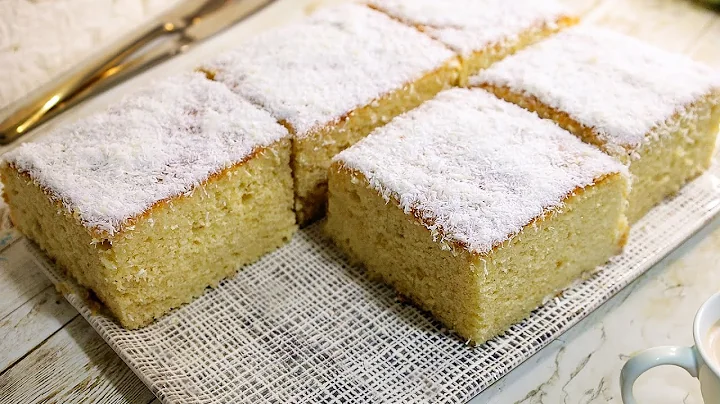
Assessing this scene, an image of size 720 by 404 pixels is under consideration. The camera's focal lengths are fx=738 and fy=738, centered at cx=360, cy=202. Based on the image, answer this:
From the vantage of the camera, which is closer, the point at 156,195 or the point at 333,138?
the point at 156,195

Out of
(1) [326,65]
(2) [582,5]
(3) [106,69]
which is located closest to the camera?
(1) [326,65]

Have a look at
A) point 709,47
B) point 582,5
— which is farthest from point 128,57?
point 709,47

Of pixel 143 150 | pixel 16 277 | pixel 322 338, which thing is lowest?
pixel 322 338

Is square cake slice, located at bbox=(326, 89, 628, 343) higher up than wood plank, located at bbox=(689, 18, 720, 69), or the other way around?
square cake slice, located at bbox=(326, 89, 628, 343)

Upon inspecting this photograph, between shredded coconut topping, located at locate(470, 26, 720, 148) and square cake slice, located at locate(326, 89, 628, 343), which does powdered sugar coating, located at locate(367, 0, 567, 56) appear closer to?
shredded coconut topping, located at locate(470, 26, 720, 148)

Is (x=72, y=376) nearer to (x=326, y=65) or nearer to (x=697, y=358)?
(x=326, y=65)

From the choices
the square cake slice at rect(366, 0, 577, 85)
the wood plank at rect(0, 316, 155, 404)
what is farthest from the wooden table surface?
the square cake slice at rect(366, 0, 577, 85)
